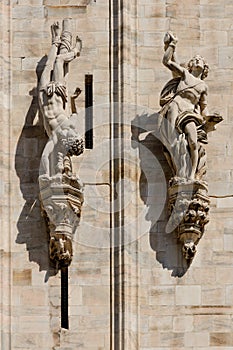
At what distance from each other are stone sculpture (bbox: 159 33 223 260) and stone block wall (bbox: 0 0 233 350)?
139 millimetres

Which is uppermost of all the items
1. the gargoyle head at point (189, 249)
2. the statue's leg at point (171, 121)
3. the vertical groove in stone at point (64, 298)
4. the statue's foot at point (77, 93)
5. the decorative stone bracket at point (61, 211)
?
the statue's foot at point (77, 93)

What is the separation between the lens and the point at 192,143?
2650 centimetres

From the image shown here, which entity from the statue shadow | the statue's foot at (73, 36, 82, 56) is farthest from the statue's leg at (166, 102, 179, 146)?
the statue shadow

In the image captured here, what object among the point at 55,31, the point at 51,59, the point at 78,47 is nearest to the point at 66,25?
the point at 55,31

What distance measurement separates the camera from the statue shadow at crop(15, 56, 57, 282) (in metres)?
26.5

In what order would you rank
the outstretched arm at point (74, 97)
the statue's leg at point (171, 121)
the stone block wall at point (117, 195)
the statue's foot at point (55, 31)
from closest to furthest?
1. the stone block wall at point (117, 195)
2. the statue's leg at point (171, 121)
3. the outstretched arm at point (74, 97)
4. the statue's foot at point (55, 31)

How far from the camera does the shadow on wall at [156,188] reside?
26.5 m

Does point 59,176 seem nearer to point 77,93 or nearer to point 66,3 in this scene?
point 77,93

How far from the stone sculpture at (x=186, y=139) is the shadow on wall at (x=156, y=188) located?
10cm

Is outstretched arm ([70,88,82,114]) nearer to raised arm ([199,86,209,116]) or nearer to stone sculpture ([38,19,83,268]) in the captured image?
stone sculpture ([38,19,83,268])

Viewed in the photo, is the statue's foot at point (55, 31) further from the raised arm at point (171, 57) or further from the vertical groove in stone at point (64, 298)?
the vertical groove in stone at point (64, 298)

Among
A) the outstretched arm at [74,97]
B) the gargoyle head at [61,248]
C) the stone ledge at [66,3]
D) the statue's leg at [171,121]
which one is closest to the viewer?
the gargoyle head at [61,248]

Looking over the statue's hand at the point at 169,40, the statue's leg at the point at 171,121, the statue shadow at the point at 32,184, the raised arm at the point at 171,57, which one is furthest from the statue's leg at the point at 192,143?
the statue shadow at the point at 32,184

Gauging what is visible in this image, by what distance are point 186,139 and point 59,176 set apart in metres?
1.28
